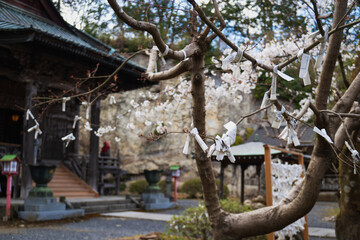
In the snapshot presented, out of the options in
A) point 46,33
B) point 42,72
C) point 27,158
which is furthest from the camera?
point 42,72

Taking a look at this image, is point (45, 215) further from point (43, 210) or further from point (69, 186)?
point (69, 186)

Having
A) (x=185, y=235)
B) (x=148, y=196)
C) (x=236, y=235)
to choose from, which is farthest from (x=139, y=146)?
(x=236, y=235)

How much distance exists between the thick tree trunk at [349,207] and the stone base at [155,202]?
7.90 m

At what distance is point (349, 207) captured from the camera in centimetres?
498

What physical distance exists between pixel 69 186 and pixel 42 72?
415 centimetres

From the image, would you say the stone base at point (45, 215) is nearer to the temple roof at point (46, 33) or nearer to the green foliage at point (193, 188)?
the temple roof at point (46, 33)

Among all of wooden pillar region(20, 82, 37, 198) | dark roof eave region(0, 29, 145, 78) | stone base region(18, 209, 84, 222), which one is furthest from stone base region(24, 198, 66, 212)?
dark roof eave region(0, 29, 145, 78)

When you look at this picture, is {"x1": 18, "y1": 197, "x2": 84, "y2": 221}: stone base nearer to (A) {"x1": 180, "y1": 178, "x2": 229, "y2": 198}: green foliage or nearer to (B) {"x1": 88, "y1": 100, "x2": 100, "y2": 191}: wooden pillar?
(B) {"x1": 88, "y1": 100, "x2": 100, "y2": 191}: wooden pillar

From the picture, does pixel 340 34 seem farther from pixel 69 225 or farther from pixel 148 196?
pixel 148 196

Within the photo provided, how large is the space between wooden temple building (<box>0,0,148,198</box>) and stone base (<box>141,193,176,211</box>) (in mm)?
2078

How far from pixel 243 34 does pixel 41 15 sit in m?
8.81

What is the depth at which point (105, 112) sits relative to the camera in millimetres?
23719

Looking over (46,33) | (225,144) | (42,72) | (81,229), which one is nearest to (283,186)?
(225,144)

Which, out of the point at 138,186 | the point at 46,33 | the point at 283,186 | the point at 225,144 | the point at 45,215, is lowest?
the point at 138,186
